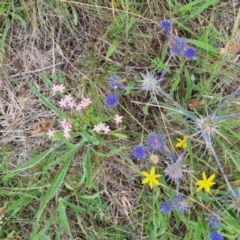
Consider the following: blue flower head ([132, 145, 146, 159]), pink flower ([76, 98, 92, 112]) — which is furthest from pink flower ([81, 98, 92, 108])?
blue flower head ([132, 145, 146, 159])

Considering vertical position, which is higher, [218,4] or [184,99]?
[218,4]

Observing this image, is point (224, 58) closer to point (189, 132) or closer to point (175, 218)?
point (189, 132)

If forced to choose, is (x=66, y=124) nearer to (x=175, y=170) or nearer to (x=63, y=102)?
(x=63, y=102)

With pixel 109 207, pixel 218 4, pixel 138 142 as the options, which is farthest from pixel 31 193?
pixel 218 4

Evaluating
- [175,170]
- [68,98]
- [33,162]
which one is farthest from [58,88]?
[175,170]

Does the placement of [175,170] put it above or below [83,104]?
below

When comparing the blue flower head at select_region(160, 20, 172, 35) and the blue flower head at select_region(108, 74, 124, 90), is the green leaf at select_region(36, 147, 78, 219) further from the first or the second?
the blue flower head at select_region(160, 20, 172, 35)

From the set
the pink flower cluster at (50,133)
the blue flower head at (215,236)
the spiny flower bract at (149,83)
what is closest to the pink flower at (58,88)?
the pink flower cluster at (50,133)
